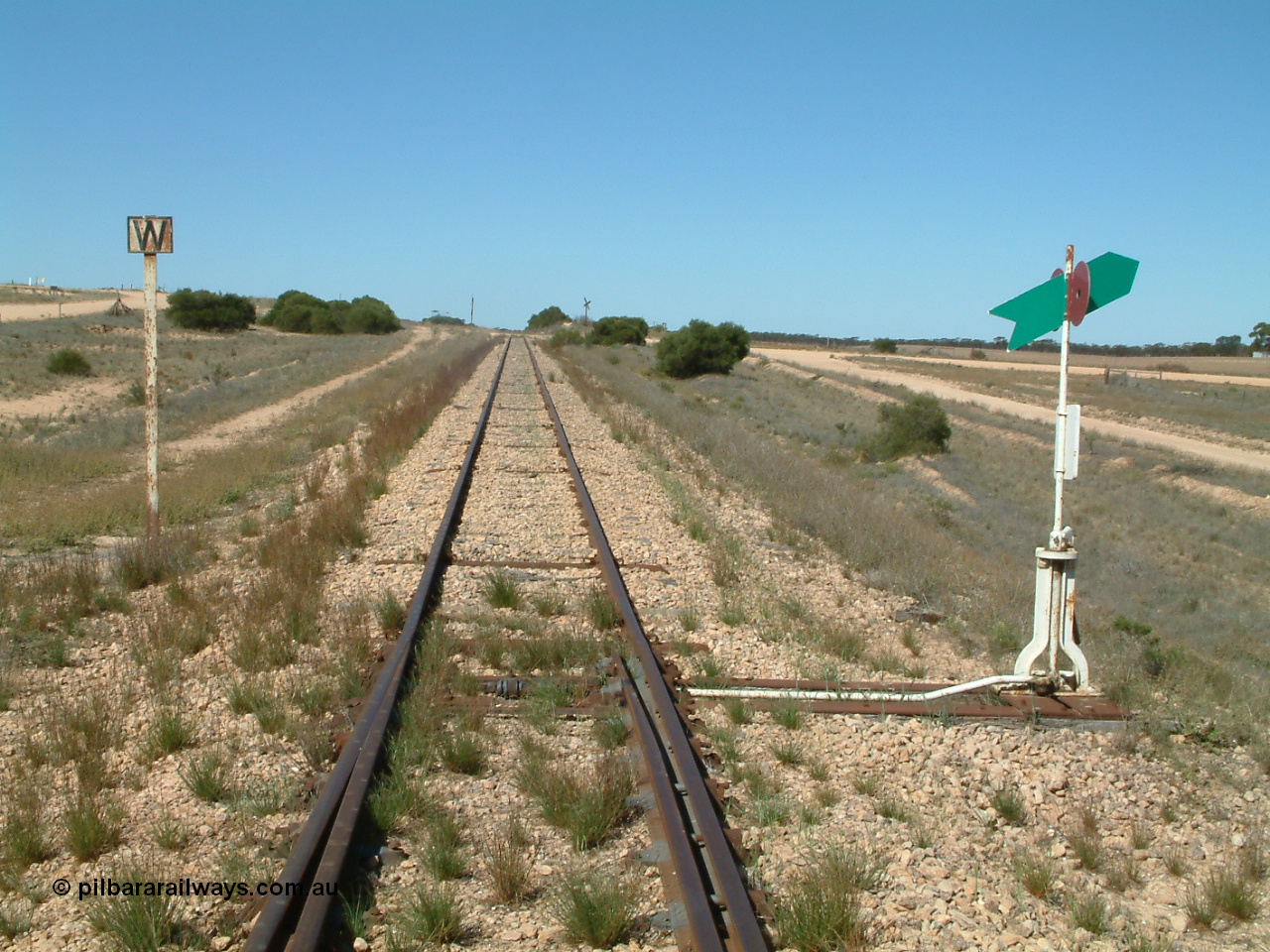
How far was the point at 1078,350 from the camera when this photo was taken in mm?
139250

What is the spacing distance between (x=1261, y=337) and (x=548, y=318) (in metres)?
108

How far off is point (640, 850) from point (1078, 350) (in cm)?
14815

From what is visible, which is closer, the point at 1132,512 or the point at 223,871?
the point at 223,871

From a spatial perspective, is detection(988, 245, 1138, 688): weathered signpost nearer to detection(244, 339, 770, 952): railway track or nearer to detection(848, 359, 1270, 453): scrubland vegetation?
detection(244, 339, 770, 952): railway track

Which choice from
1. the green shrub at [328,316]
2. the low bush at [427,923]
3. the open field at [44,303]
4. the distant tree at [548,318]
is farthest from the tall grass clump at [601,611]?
A: the distant tree at [548,318]

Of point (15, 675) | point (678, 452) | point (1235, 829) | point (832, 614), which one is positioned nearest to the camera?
point (1235, 829)

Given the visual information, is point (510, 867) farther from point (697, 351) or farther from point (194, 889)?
point (697, 351)

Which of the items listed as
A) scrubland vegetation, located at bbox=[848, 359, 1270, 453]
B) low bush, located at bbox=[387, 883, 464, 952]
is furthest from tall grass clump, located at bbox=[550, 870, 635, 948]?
scrubland vegetation, located at bbox=[848, 359, 1270, 453]

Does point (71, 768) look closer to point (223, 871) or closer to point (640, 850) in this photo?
point (223, 871)

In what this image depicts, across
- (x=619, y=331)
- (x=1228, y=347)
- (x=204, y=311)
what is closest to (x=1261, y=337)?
(x=1228, y=347)

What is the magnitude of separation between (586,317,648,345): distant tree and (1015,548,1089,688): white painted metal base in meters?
81.2

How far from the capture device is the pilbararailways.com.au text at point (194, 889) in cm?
375

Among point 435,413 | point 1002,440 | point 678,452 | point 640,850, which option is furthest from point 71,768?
point 1002,440

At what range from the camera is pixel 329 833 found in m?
4.20
